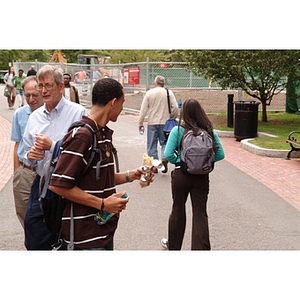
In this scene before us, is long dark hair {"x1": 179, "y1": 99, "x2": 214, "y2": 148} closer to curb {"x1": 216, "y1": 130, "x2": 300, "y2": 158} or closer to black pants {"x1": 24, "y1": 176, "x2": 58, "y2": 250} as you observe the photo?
black pants {"x1": 24, "y1": 176, "x2": 58, "y2": 250}

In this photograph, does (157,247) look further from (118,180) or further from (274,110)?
(274,110)

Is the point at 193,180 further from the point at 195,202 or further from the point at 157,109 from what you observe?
the point at 157,109

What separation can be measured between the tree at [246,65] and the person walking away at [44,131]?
1384cm

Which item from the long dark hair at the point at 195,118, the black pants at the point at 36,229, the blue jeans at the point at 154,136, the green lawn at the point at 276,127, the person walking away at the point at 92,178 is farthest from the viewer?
the green lawn at the point at 276,127

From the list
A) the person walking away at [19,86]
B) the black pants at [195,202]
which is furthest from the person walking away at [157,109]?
the person walking away at [19,86]

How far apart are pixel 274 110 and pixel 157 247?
19729 millimetres

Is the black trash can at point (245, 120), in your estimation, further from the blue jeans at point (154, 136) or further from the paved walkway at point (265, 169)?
the blue jeans at point (154, 136)

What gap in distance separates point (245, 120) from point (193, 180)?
35.0ft

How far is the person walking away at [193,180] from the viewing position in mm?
5461

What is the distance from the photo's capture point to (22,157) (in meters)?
5.03

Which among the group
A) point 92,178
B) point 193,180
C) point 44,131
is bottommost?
point 193,180

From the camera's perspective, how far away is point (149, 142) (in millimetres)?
10500

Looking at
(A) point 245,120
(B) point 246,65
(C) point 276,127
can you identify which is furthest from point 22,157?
(C) point 276,127

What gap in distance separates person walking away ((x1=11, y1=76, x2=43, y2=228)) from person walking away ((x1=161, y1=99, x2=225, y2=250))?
4.53ft
